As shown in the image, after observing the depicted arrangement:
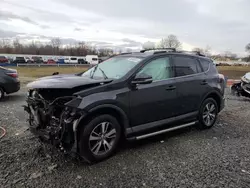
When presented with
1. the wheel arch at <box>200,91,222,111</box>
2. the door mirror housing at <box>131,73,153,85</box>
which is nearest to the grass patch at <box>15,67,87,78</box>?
the wheel arch at <box>200,91,222,111</box>

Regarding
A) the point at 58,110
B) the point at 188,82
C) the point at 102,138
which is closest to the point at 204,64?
the point at 188,82

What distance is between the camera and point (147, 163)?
393cm

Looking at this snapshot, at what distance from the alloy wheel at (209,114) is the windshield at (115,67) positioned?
2.19 metres

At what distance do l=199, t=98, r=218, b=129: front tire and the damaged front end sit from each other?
3.13 metres

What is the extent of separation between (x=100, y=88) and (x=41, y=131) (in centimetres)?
122

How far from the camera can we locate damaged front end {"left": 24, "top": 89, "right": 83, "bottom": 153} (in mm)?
3631

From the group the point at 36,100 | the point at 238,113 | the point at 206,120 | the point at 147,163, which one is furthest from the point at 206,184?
the point at 238,113

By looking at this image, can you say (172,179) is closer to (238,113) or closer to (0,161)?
(0,161)

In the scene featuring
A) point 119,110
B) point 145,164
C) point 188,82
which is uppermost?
point 188,82

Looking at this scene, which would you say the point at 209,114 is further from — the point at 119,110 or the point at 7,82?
the point at 7,82

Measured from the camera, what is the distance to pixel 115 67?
4875mm

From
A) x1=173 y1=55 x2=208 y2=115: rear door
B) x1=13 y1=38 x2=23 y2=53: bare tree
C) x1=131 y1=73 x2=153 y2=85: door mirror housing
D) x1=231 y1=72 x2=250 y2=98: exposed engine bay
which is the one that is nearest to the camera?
x1=131 y1=73 x2=153 y2=85: door mirror housing

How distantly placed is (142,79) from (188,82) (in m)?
1.41

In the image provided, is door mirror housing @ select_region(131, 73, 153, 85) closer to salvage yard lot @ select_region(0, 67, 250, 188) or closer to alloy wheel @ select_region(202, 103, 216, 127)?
salvage yard lot @ select_region(0, 67, 250, 188)
